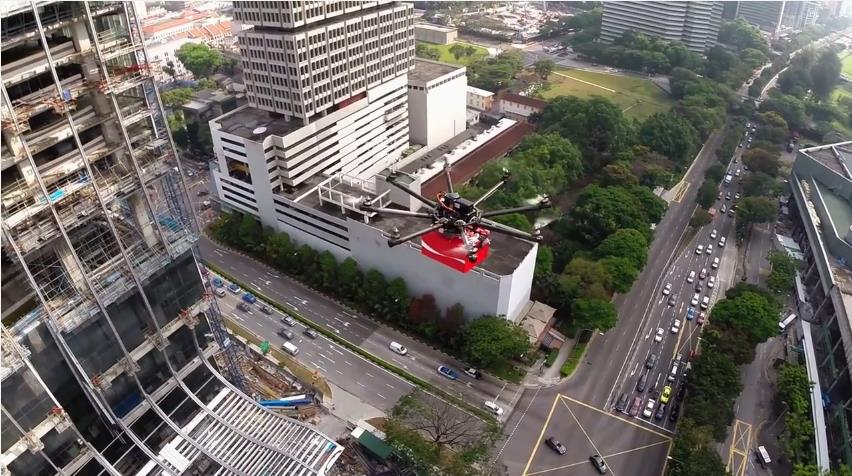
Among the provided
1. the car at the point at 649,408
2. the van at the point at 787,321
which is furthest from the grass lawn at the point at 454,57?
the car at the point at 649,408

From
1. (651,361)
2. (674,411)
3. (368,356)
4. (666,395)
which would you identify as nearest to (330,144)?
(368,356)

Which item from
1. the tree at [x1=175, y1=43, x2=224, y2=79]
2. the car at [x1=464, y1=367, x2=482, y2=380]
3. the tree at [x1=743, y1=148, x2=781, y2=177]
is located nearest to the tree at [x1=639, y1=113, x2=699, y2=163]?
the tree at [x1=743, y1=148, x2=781, y2=177]

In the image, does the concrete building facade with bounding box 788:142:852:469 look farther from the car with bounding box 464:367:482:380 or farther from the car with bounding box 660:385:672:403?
the car with bounding box 464:367:482:380

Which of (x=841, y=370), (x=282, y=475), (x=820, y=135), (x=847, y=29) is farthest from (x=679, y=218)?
(x=847, y=29)

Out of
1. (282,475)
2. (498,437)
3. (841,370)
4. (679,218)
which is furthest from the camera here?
(679,218)

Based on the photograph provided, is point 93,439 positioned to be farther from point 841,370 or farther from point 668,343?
point 841,370

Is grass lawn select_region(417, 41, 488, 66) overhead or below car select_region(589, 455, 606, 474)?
overhead

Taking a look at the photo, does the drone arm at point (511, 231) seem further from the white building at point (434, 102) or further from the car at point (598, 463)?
the white building at point (434, 102)
